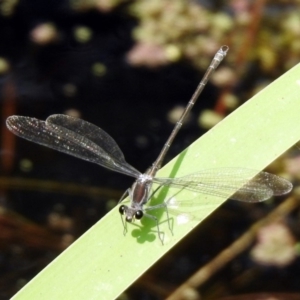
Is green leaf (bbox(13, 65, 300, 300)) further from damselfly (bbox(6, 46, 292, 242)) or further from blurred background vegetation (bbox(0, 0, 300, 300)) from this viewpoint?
blurred background vegetation (bbox(0, 0, 300, 300))

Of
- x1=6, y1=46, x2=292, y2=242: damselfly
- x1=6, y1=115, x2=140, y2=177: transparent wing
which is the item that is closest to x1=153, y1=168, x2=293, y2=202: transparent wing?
x1=6, y1=46, x2=292, y2=242: damselfly

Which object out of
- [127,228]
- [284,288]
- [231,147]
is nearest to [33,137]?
[127,228]

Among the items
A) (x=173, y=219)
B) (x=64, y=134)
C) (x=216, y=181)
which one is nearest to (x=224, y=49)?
(x=64, y=134)

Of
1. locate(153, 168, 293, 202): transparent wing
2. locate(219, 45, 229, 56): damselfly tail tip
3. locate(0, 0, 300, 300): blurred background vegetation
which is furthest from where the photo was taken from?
locate(0, 0, 300, 300): blurred background vegetation

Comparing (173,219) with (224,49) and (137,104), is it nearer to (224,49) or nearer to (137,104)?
(224,49)

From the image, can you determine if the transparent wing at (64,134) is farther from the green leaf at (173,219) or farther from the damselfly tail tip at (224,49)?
the damselfly tail tip at (224,49)

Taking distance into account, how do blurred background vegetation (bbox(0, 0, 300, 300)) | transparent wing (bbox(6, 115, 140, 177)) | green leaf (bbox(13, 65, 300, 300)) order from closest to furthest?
green leaf (bbox(13, 65, 300, 300))
transparent wing (bbox(6, 115, 140, 177))
blurred background vegetation (bbox(0, 0, 300, 300))

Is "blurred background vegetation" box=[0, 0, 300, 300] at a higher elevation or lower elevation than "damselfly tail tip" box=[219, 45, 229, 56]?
lower
